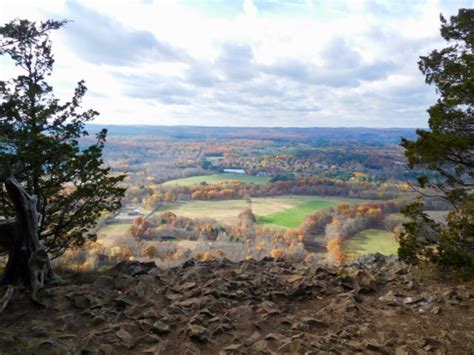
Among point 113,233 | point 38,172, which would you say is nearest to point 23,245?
point 38,172

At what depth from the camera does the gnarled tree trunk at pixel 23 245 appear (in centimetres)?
867

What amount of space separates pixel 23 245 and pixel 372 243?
3431cm

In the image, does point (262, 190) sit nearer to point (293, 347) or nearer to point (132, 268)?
point (132, 268)

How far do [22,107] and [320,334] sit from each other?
10.7m

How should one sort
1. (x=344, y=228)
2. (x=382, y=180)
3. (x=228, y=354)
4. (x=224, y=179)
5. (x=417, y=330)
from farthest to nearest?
(x=224, y=179), (x=382, y=180), (x=344, y=228), (x=417, y=330), (x=228, y=354)

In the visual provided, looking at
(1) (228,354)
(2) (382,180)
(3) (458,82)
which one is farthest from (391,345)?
(2) (382,180)

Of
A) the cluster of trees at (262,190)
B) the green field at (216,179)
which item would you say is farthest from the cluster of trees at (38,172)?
the green field at (216,179)

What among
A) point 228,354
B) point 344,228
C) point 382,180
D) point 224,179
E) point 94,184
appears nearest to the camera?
point 228,354

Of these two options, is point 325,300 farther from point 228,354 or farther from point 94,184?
point 94,184

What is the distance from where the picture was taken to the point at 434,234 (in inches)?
359

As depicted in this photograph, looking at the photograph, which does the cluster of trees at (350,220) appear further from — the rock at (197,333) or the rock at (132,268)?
the rock at (197,333)

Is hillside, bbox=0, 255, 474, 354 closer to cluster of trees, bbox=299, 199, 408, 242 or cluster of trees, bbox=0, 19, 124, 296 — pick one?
cluster of trees, bbox=0, 19, 124, 296

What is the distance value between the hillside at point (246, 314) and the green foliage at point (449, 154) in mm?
1135

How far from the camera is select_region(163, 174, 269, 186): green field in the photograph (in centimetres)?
7344
